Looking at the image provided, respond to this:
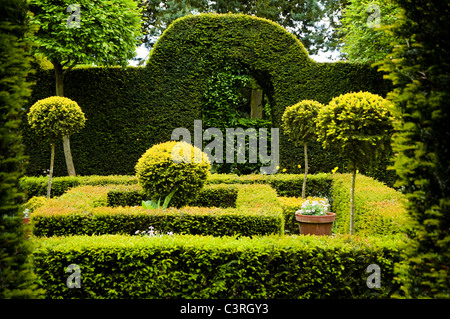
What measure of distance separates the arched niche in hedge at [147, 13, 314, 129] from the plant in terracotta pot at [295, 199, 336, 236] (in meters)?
4.32

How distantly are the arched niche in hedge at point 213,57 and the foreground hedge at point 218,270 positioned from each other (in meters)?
6.96

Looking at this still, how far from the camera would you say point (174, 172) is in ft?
18.2

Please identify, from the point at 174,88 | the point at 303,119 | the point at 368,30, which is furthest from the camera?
the point at 174,88

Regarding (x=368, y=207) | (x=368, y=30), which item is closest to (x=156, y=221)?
(x=368, y=207)

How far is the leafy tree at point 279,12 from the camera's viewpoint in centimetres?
1647

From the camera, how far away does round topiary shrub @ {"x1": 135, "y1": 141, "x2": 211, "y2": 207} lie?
5578mm

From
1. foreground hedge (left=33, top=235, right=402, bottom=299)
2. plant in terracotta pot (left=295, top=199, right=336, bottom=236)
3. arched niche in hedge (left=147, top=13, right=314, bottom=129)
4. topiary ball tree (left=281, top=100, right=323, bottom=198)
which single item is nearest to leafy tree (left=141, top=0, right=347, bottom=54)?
arched niche in hedge (left=147, top=13, right=314, bottom=129)

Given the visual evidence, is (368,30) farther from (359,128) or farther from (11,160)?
(11,160)

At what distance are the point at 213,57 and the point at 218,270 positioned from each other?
8.03 m

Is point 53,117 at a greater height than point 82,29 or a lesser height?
lesser

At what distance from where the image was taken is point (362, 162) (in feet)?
16.0

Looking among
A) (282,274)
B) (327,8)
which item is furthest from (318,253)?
(327,8)

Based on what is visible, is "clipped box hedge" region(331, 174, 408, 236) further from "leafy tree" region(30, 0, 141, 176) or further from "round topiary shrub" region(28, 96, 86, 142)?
"leafy tree" region(30, 0, 141, 176)

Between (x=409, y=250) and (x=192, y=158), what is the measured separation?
4.02 meters
